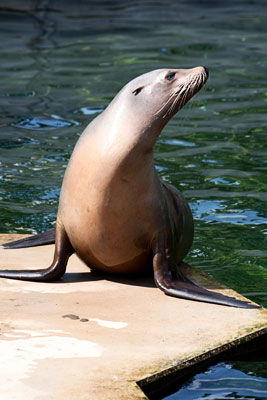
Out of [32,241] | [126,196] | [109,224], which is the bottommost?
[32,241]

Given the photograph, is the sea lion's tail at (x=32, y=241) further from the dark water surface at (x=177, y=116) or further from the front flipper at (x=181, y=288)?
the front flipper at (x=181, y=288)

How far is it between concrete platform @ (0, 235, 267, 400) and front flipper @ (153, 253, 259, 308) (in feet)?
0.12

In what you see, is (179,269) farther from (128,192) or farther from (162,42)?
(162,42)

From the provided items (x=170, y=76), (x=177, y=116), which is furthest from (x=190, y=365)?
(x=177, y=116)

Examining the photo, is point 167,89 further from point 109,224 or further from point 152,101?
point 109,224

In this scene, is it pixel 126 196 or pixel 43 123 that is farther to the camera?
pixel 43 123

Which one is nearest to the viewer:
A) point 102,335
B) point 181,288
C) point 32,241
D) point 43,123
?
point 102,335

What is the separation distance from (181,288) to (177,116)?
5.66m

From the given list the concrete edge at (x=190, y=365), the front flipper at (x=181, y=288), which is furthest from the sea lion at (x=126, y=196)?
the concrete edge at (x=190, y=365)

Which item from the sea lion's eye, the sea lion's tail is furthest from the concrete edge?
the sea lion's tail

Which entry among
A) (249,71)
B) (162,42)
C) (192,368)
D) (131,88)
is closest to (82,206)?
(131,88)

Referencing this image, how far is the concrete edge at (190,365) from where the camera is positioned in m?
3.51

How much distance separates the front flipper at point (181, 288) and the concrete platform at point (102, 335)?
1.5 inches

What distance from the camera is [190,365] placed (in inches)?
144
